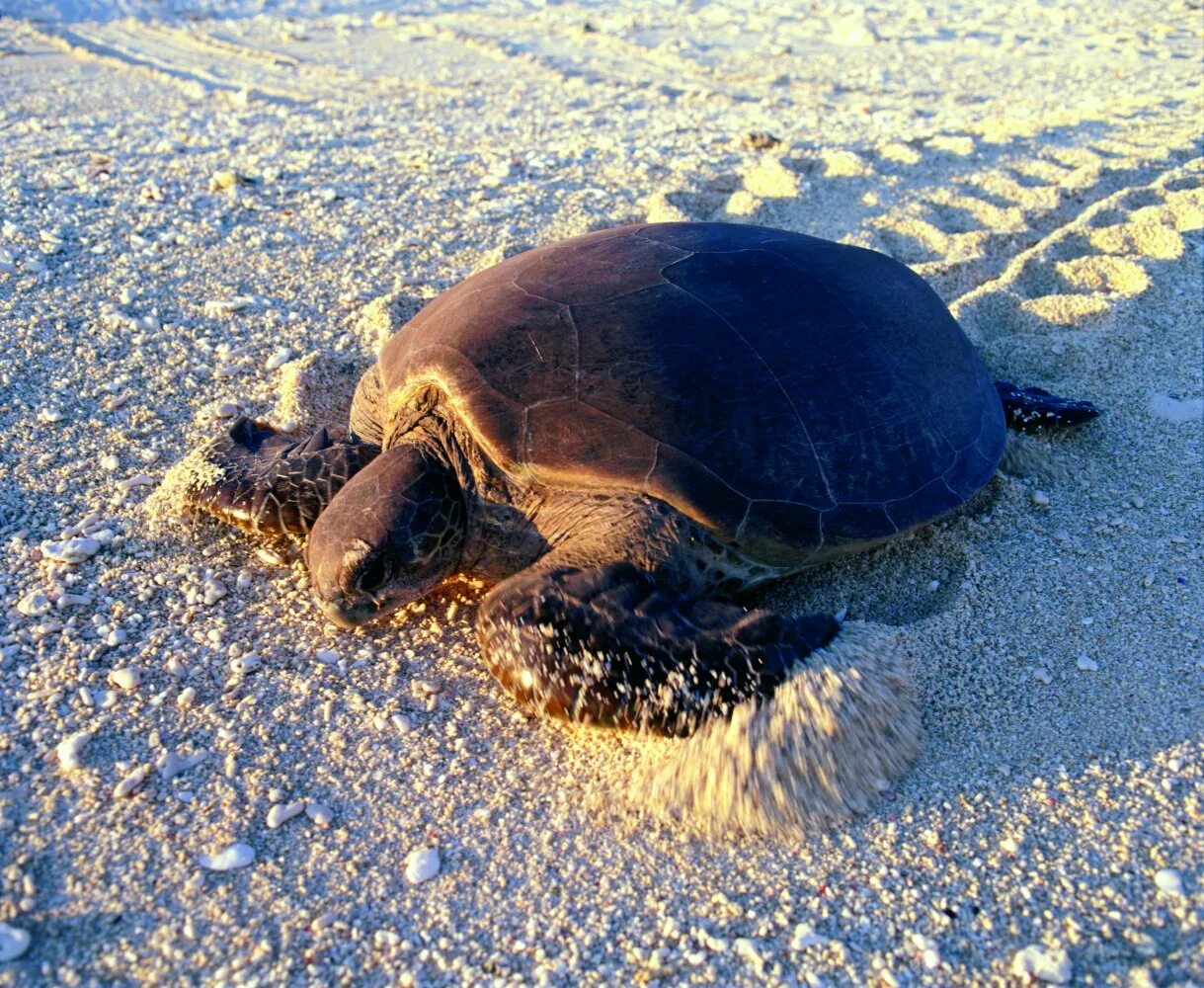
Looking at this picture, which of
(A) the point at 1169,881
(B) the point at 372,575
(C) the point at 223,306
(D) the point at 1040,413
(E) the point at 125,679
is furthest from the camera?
(C) the point at 223,306

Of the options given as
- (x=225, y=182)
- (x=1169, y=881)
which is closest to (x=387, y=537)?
(x=1169, y=881)

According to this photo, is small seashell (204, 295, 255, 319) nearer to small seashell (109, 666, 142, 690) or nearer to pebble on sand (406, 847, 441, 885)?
small seashell (109, 666, 142, 690)

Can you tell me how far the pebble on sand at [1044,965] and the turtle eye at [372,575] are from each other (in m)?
1.54

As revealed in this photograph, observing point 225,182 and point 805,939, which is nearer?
point 805,939

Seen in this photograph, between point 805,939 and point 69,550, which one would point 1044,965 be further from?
point 69,550

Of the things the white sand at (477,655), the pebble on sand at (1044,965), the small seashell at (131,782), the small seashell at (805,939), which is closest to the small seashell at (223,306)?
the white sand at (477,655)

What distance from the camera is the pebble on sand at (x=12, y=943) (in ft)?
4.96

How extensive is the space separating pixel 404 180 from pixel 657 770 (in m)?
4.14

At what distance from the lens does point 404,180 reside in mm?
5105

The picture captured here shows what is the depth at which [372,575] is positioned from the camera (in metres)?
2.22

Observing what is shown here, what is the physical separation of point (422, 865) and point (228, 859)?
36 cm

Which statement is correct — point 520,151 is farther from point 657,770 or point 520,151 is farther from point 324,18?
point 324,18

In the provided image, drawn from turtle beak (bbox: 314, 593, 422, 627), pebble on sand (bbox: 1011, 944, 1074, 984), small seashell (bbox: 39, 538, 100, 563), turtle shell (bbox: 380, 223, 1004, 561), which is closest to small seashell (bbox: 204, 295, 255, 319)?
turtle shell (bbox: 380, 223, 1004, 561)

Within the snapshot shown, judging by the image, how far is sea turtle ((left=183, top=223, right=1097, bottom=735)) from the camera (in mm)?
2010
